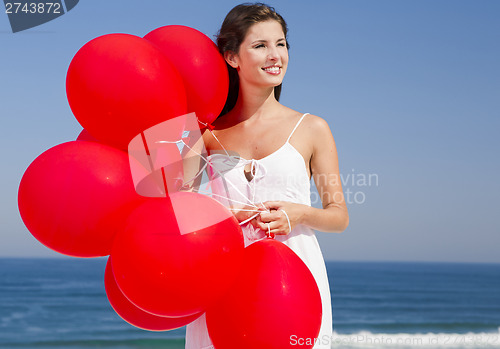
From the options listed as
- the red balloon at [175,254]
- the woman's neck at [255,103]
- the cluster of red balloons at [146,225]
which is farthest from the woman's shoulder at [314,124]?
the red balloon at [175,254]

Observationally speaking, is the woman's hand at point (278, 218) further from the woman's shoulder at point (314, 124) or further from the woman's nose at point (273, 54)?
the woman's nose at point (273, 54)

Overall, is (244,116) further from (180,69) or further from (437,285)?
(437,285)

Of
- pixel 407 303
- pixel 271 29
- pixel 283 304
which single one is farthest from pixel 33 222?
pixel 407 303

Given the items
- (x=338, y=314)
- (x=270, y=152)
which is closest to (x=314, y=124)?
(x=270, y=152)

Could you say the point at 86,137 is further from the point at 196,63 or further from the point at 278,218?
the point at 278,218

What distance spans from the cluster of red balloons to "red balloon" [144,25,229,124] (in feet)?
0.62

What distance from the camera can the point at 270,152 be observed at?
2643 mm

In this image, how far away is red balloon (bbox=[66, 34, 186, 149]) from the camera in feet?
6.69

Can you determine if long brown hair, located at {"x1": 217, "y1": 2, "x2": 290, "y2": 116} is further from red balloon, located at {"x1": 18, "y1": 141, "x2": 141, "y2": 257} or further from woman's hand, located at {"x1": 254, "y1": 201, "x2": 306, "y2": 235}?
red balloon, located at {"x1": 18, "y1": 141, "x2": 141, "y2": 257}

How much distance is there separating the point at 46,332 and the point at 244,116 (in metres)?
13.2

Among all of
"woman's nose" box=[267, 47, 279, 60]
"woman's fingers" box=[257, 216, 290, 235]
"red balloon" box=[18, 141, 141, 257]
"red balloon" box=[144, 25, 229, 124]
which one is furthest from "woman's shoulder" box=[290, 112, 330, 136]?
"red balloon" box=[18, 141, 141, 257]

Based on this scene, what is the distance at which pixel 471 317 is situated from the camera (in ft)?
60.8

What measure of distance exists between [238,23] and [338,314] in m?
16.1

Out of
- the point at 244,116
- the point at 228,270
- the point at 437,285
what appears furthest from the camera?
the point at 437,285
